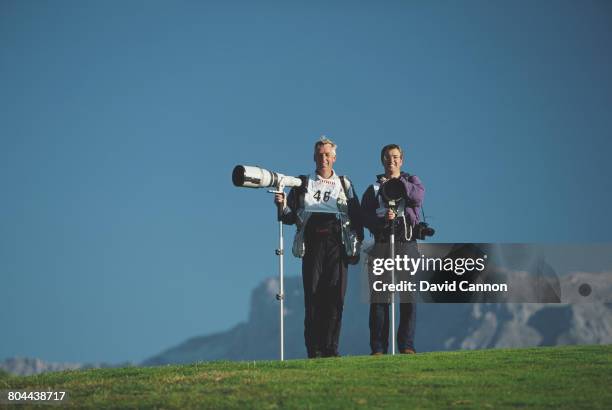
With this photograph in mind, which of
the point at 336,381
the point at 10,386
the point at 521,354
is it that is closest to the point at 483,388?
the point at 336,381

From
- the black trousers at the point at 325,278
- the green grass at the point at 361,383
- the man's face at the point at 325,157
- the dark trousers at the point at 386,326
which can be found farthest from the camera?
the dark trousers at the point at 386,326

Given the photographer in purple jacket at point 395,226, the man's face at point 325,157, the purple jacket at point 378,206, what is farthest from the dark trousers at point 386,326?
the man's face at point 325,157

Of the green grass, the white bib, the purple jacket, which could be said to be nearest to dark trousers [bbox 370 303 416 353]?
the green grass

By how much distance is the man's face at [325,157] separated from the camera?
56.4 ft

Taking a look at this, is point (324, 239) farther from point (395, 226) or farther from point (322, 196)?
point (395, 226)

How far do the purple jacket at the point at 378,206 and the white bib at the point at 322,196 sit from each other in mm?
603

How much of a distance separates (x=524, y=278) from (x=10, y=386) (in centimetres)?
995

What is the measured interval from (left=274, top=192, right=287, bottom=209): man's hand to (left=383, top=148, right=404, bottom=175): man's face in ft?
6.34

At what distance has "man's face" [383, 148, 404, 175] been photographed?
1725 centimetres

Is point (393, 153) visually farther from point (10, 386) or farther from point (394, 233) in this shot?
point (10, 386)

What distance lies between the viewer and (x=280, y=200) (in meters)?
17.3

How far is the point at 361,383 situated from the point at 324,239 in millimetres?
3500

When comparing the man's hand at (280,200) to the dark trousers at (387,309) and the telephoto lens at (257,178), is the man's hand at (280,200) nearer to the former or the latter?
the telephoto lens at (257,178)

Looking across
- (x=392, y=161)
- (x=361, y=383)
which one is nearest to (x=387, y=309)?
(x=392, y=161)
